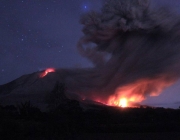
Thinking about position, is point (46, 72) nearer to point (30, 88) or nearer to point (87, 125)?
point (30, 88)

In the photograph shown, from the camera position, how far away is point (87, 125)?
97.5ft

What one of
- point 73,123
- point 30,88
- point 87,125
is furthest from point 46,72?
point 73,123

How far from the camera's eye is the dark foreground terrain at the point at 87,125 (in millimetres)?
24108

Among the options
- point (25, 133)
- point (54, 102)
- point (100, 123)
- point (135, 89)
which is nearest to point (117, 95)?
point (135, 89)

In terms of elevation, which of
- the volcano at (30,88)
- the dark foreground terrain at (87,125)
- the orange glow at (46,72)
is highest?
the orange glow at (46,72)

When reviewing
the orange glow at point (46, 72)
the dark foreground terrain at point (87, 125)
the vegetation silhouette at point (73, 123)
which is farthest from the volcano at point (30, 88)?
the dark foreground terrain at point (87, 125)

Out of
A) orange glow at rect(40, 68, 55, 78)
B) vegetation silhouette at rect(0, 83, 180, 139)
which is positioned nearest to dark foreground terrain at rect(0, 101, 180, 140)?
vegetation silhouette at rect(0, 83, 180, 139)

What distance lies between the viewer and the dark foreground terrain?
24.1 metres

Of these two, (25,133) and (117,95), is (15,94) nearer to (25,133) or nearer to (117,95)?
(117,95)

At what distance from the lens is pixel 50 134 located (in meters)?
24.9

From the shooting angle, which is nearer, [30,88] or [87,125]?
[87,125]

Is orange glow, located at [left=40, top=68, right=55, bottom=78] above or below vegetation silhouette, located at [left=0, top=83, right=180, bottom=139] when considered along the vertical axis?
above

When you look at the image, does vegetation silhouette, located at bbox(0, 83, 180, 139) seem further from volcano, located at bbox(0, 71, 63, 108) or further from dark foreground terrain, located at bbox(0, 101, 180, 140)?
volcano, located at bbox(0, 71, 63, 108)

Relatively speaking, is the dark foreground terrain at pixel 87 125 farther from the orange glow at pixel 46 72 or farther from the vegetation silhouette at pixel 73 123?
the orange glow at pixel 46 72
